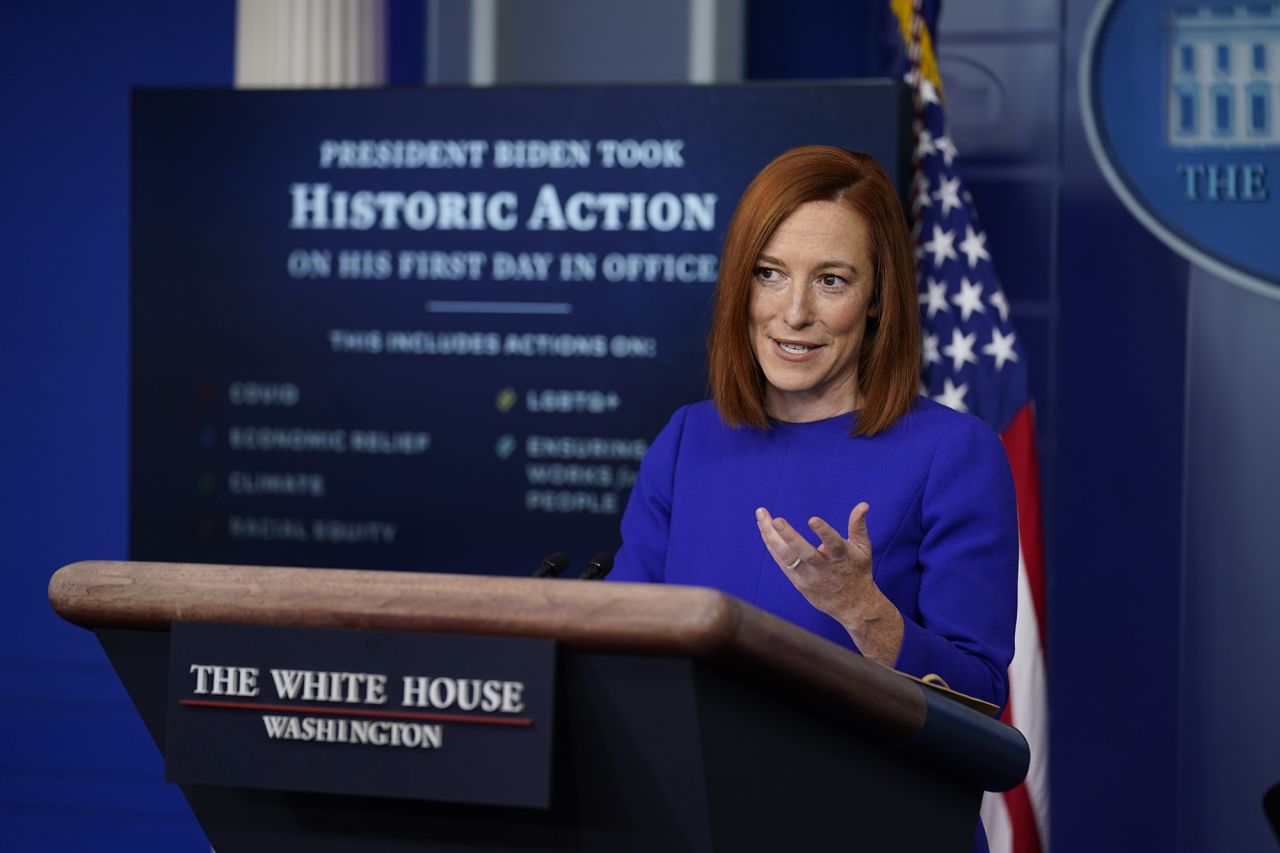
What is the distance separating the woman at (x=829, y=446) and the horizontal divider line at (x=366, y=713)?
475 millimetres

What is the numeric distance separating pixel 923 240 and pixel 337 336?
1.19 m

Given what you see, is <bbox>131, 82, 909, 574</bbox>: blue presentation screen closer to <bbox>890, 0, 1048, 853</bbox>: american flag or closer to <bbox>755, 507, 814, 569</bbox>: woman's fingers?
<bbox>890, 0, 1048, 853</bbox>: american flag

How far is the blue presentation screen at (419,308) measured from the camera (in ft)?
9.67

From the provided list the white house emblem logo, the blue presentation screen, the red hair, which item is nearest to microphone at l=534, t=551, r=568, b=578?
the red hair

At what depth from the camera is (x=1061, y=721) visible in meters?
3.34

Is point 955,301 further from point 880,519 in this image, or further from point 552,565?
point 552,565

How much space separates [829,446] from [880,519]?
0.11m

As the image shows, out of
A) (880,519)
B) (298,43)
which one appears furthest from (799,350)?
(298,43)

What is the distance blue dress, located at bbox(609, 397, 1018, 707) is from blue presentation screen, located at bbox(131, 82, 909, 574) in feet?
4.67

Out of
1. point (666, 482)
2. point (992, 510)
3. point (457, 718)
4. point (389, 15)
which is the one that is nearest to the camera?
point (457, 718)

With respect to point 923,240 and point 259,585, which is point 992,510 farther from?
point 923,240

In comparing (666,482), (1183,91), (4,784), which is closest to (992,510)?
(666,482)

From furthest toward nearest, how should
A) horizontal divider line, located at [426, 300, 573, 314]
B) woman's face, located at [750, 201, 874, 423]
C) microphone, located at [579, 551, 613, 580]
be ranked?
horizontal divider line, located at [426, 300, 573, 314] → woman's face, located at [750, 201, 874, 423] → microphone, located at [579, 551, 613, 580]

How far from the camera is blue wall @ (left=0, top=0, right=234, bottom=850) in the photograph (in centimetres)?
402
